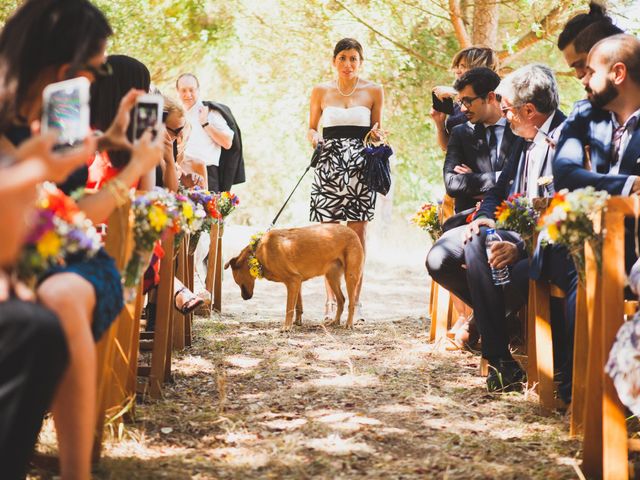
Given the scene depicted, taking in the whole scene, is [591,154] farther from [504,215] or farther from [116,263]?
[116,263]

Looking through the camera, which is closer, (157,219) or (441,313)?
(157,219)

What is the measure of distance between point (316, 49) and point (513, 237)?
875 cm

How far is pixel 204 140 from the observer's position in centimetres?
855

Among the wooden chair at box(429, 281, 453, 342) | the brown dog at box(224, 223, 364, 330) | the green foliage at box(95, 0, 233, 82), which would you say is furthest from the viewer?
the green foliage at box(95, 0, 233, 82)

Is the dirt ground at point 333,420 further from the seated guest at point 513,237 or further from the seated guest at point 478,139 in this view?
the seated guest at point 478,139

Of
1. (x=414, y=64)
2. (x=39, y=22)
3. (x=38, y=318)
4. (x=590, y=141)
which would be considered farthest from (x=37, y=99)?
(x=414, y=64)

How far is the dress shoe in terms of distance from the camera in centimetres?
474

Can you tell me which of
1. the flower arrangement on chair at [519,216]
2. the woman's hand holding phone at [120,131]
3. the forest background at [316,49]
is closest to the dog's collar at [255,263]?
the forest background at [316,49]

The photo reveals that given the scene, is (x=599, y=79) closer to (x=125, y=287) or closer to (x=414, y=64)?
(x=125, y=287)

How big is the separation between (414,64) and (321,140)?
524 cm

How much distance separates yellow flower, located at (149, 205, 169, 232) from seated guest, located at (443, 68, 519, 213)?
Answer: 3101 millimetres

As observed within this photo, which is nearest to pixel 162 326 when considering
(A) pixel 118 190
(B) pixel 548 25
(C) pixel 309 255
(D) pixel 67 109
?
(A) pixel 118 190

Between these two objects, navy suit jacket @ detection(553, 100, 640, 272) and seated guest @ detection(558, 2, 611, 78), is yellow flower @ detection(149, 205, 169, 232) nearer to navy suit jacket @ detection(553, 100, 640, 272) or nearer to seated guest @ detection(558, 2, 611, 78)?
navy suit jacket @ detection(553, 100, 640, 272)

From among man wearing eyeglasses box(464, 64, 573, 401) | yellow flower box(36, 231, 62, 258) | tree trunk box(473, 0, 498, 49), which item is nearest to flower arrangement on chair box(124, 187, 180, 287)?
yellow flower box(36, 231, 62, 258)
